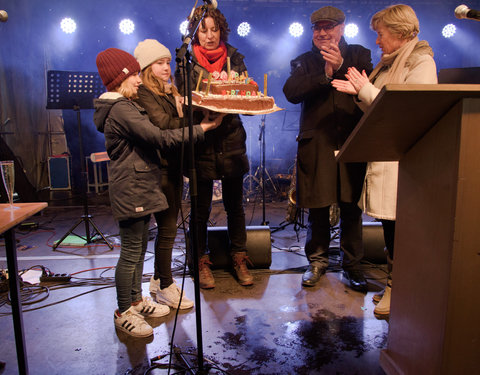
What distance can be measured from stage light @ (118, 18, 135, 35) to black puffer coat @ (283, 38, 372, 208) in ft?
20.1

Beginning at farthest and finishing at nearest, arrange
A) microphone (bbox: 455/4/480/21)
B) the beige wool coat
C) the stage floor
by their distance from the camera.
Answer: the beige wool coat → the stage floor → microphone (bbox: 455/4/480/21)

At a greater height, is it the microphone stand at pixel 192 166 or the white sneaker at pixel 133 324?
the microphone stand at pixel 192 166

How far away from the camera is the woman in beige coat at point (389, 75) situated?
1901 millimetres

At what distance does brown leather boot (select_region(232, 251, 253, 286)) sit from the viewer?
2692mm

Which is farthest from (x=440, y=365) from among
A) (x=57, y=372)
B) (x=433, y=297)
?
(x=57, y=372)

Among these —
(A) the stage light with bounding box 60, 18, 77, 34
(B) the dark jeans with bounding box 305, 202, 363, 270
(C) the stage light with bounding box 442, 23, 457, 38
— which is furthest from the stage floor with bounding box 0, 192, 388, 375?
(C) the stage light with bounding box 442, 23, 457, 38

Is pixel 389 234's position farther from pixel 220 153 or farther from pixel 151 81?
pixel 151 81

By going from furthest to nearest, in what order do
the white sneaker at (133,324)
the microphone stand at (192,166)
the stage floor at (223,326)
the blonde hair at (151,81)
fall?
1. the blonde hair at (151,81)
2. the white sneaker at (133,324)
3. the stage floor at (223,326)
4. the microphone stand at (192,166)

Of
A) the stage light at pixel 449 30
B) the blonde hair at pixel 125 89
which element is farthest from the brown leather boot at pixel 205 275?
the stage light at pixel 449 30

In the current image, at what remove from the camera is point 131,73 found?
191cm

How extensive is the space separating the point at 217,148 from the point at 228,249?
94 cm

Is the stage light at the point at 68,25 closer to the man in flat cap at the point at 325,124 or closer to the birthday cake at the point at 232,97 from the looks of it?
the man in flat cap at the point at 325,124

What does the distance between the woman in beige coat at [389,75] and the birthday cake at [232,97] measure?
472mm

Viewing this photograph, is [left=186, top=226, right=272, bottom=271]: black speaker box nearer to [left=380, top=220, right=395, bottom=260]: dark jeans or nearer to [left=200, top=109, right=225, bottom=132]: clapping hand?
[left=380, top=220, right=395, bottom=260]: dark jeans
